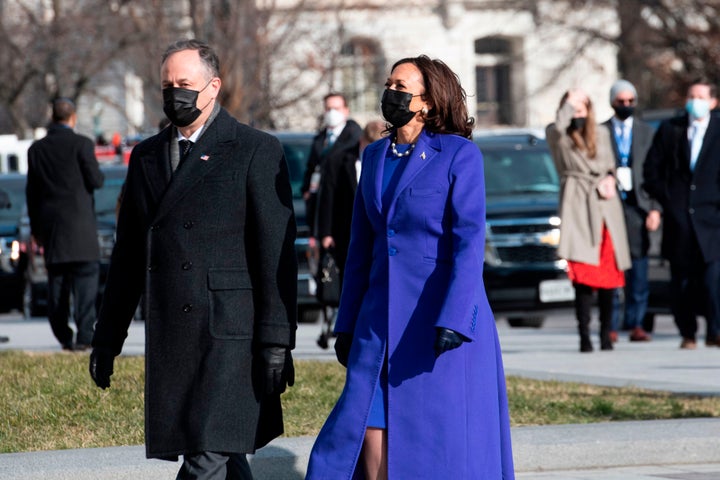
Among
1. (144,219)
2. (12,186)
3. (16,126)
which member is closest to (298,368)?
(144,219)

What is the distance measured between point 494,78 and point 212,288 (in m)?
46.0

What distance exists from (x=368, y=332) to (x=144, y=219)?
871 millimetres

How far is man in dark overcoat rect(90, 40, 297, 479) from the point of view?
592 centimetres

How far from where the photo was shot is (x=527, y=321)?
1756 cm

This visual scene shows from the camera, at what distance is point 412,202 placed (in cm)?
602

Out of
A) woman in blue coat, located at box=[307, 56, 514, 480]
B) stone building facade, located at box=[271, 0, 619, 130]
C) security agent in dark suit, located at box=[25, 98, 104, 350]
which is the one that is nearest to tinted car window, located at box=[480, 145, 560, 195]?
security agent in dark suit, located at box=[25, 98, 104, 350]

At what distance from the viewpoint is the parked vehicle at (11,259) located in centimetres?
2070

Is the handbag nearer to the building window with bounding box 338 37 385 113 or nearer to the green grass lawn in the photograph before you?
the green grass lawn

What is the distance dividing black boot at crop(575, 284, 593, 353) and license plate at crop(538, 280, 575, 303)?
239 cm

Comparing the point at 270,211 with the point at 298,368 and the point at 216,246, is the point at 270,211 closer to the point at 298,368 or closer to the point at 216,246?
the point at 216,246

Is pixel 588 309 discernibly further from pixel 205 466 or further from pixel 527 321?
pixel 205 466

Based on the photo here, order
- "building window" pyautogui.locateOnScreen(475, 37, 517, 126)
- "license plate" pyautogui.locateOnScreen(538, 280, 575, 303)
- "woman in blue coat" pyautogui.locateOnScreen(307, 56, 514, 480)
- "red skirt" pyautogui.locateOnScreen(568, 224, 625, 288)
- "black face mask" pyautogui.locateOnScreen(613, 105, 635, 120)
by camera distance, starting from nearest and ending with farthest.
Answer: "woman in blue coat" pyautogui.locateOnScreen(307, 56, 514, 480), "red skirt" pyautogui.locateOnScreen(568, 224, 625, 288), "black face mask" pyautogui.locateOnScreen(613, 105, 635, 120), "license plate" pyautogui.locateOnScreen(538, 280, 575, 303), "building window" pyautogui.locateOnScreen(475, 37, 517, 126)

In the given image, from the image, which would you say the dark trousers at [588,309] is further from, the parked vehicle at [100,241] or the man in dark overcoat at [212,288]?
the man in dark overcoat at [212,288]

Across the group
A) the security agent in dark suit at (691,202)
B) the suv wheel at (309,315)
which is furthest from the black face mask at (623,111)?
Result: the suv wheel at (309,315)
